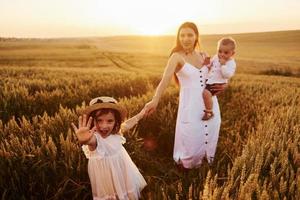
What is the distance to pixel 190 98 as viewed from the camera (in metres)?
4.67

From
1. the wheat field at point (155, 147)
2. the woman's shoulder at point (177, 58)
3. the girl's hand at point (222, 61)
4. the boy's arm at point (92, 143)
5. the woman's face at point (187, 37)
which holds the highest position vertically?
the woman's face at point (187, 37)

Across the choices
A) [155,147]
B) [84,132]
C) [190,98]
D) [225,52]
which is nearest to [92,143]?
[84,132]

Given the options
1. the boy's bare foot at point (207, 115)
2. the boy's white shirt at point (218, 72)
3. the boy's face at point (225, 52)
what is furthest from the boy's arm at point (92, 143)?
the boy's face at point (225, 52)

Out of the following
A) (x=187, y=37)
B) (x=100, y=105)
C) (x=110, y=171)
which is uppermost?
(x=187, y=37)

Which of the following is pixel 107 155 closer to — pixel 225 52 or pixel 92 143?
pixel 92 143

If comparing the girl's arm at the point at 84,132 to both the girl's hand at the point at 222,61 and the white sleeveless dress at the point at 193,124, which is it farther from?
the girl's hand at the point at 222,61

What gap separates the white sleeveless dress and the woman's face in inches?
8.4

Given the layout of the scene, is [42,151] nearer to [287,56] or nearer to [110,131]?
[110,131]

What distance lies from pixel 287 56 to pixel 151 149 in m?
44.0

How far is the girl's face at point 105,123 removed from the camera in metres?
3.50

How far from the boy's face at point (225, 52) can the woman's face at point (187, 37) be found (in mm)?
330

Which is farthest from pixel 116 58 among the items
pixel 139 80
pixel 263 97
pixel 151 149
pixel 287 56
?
pixel 151 149

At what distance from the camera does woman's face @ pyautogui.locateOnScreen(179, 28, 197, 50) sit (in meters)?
4.55

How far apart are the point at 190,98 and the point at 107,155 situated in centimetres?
149
